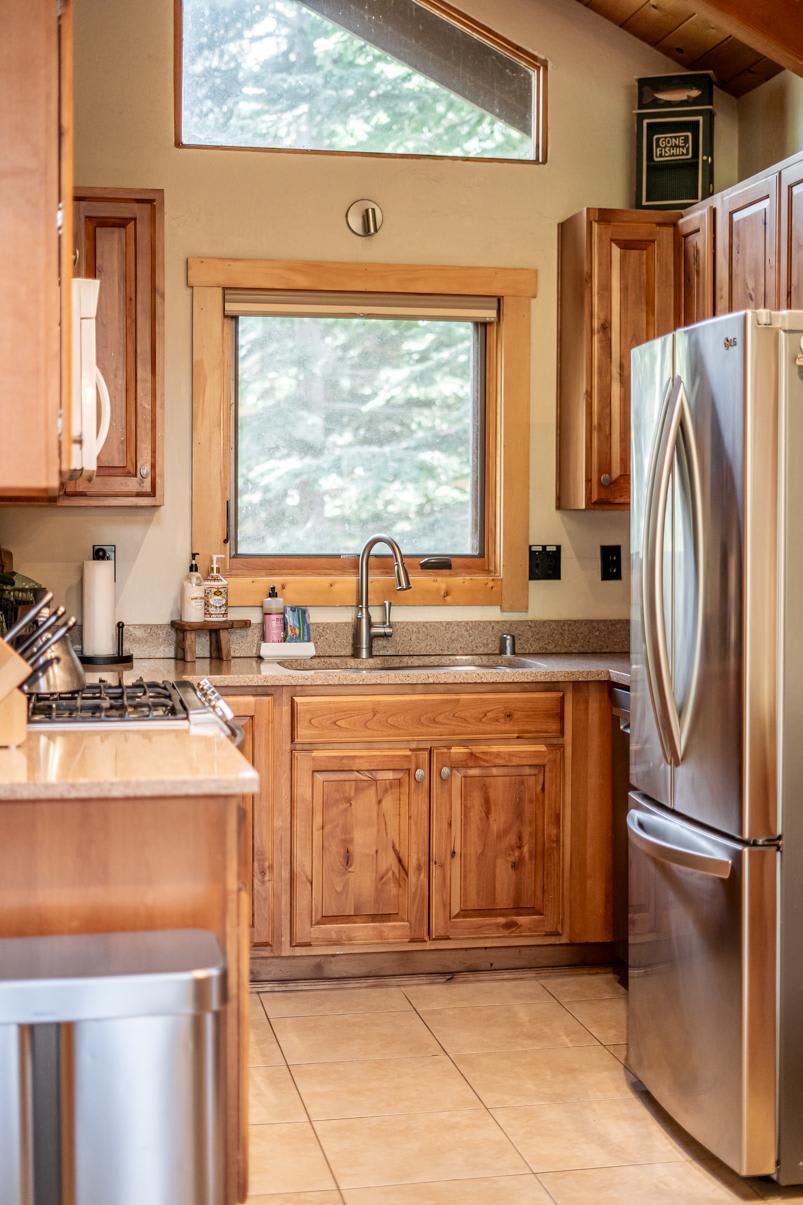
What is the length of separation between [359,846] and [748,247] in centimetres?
197

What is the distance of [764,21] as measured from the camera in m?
3.38

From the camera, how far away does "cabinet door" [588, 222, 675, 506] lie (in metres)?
3.95

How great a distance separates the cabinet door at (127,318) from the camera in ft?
12.0

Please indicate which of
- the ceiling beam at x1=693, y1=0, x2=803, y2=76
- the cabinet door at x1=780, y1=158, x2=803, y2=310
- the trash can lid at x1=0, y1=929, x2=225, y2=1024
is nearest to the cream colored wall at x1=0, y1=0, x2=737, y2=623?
the ceiling beam at x1=693, y1=0, x2=803, y2=76

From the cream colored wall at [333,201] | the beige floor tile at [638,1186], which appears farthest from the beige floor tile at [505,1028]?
the cream colored wall at [333,201]

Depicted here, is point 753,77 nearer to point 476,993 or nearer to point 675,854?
point 675,854

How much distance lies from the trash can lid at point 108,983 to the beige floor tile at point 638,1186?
3.36 feet

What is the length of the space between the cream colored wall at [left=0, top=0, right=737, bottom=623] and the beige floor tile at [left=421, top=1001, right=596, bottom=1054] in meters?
1.29

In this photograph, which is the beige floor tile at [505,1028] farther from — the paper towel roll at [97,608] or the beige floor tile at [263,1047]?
the paper towel roll at [97,608]

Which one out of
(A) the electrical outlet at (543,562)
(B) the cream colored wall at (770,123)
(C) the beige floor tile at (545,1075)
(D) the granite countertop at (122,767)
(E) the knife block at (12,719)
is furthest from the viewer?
(A) the electrical outlet at (543,562)

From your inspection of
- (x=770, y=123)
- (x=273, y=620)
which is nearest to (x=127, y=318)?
(x=273, y=620)

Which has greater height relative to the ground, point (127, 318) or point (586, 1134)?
point (127, 318)

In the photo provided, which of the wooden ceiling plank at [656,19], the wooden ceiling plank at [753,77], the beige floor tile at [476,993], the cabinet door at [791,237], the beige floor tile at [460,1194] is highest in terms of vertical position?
the wooden ceiling plank at [656,19]

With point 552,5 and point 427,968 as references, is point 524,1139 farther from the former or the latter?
point 552,5
